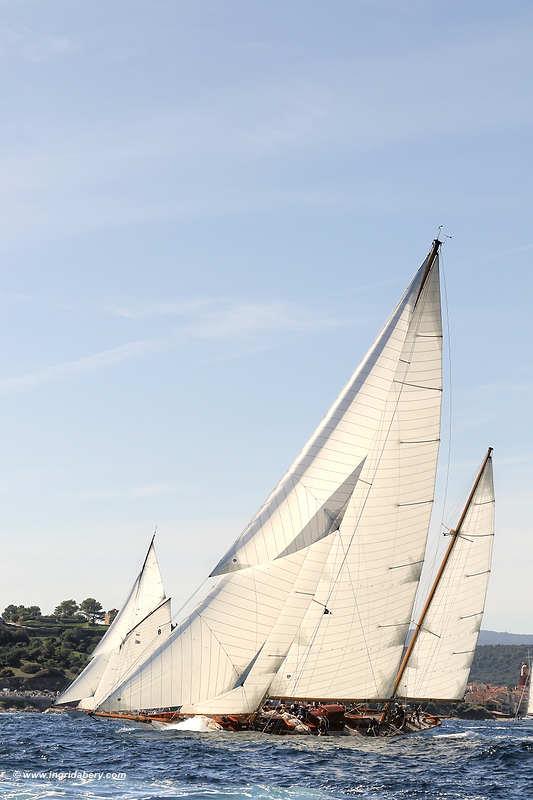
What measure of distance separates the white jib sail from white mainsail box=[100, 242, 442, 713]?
6.51 m

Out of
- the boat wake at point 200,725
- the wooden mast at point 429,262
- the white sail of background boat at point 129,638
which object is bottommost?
the boat wake at point 200,725

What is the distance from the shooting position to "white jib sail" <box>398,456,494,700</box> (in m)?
60.6

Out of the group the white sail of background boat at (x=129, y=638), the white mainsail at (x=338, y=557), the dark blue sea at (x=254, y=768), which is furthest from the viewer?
the white sail of background boat at (x=129, y=638)

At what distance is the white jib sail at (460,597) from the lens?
6059 cm

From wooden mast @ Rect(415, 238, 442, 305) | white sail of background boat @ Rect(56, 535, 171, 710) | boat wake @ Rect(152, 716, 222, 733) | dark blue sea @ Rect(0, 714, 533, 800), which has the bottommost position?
dark blue sea @ Rect(0, 714, 533, 800)

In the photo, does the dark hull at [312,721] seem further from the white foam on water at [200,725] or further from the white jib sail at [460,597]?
the white jib sail at [460,597]

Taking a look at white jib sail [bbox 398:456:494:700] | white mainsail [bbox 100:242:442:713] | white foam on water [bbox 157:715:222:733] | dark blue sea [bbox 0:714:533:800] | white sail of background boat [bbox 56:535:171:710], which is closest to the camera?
dark blue sea [bbox 0:714:533:800]

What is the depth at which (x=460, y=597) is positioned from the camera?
60.9 metres

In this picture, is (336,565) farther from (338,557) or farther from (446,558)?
(446,558)

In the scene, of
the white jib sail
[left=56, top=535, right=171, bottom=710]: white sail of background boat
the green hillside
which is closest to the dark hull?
the white jib sail

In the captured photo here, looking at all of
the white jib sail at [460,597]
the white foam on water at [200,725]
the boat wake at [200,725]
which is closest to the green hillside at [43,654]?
the white jib sail at [460,597]

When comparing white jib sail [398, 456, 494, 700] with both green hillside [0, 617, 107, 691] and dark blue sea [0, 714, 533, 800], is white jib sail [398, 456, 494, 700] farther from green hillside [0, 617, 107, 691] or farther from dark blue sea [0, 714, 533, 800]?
green hillside [0, 617, 107, 691]

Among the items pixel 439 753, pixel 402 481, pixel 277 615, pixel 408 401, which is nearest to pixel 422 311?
pixel 408 401

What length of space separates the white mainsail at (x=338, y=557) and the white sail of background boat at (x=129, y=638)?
2230cm
